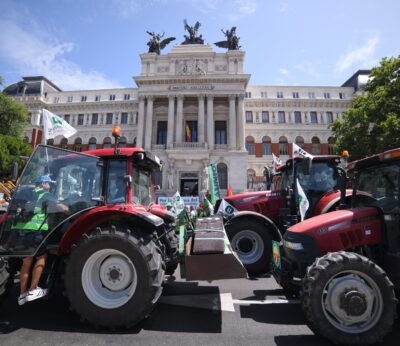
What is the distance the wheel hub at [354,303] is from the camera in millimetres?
2918

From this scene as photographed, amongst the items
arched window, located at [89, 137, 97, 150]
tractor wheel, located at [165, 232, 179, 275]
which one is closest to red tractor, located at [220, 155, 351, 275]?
tractor wheel, located at [165, 232, 179, 275]

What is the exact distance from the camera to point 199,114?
3381 cm

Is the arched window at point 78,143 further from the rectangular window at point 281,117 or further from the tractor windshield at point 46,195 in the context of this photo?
the tractor windshield at point 46,195

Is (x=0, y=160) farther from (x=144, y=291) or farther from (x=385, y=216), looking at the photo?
(x=385, y=216)

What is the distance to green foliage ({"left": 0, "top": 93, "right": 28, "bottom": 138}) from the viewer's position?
2752 centimetres

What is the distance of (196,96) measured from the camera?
1362 inches

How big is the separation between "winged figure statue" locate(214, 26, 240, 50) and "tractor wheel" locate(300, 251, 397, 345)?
38792 millimetres

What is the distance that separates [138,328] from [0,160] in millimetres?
26111

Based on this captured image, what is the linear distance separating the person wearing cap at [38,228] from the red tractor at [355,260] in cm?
337

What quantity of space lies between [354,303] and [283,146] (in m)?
37.9

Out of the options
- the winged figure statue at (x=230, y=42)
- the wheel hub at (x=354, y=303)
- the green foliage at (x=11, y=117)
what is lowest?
the wheel hub at (x=354, y=303)

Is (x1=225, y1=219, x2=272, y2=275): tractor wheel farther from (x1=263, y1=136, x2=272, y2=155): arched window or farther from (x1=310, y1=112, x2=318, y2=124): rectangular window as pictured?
(x1=310, y1=112, x2=318, y2=124): rectangular window

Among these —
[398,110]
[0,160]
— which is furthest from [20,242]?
[0,160]

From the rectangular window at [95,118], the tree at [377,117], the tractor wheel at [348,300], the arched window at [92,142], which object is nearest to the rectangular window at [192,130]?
the arched window at [92,142]
